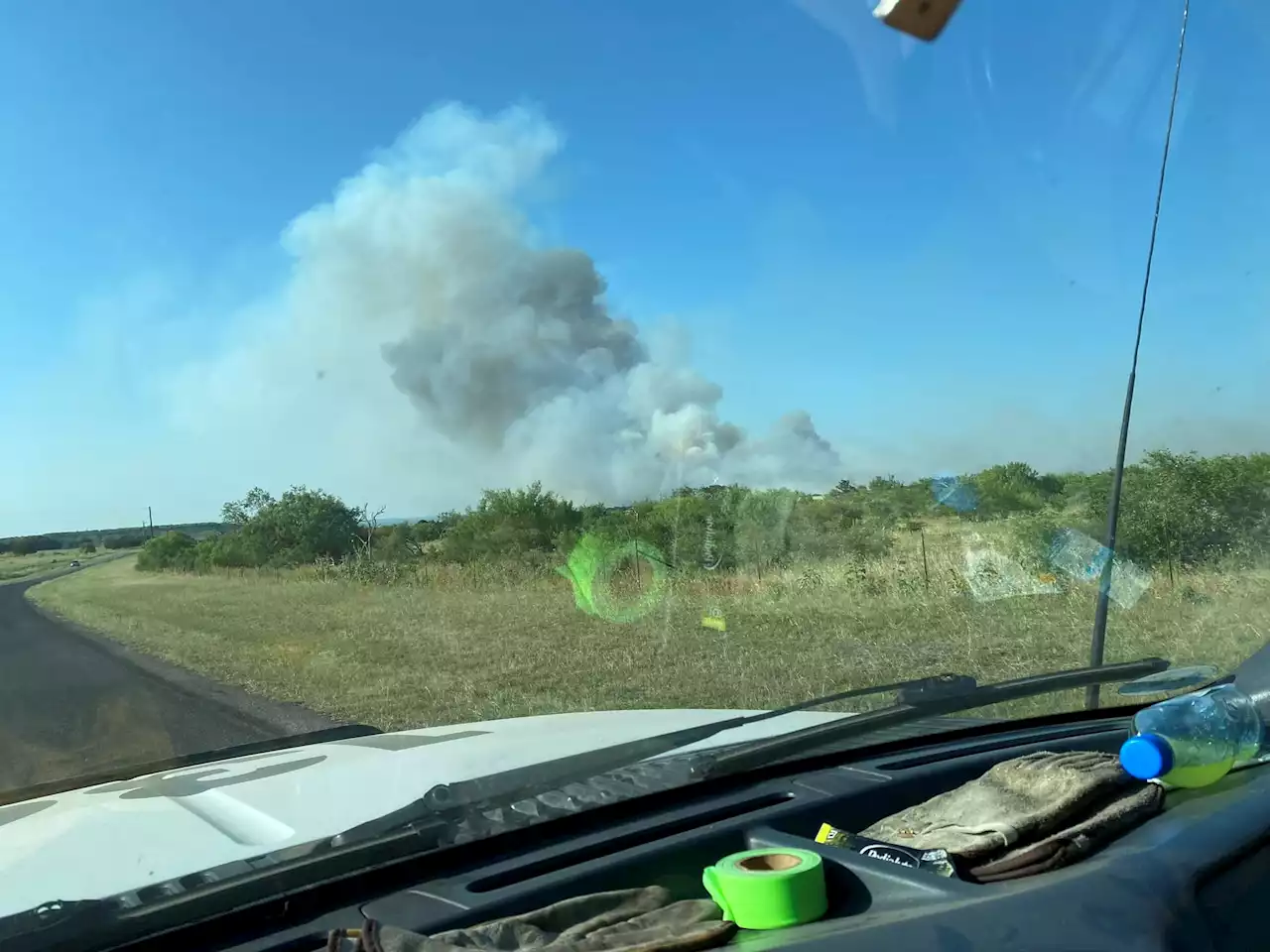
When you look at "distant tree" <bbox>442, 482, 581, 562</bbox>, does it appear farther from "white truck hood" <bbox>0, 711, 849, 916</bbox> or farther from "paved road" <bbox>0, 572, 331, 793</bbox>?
"white truck hood" <bbox>0, 711, 849, 916</bbox>

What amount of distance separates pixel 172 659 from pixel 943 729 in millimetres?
9817

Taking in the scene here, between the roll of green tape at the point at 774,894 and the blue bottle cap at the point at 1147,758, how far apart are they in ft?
3.00

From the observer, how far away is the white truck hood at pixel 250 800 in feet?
7.61

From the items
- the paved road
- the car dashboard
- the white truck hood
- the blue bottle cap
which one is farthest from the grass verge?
the white truck hood

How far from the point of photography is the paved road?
22.5 feet

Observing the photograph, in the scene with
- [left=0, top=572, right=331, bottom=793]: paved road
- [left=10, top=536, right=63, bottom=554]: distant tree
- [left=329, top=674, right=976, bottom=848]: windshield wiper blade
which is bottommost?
[left=0, top=572, right=331, bottom=793]: paved road

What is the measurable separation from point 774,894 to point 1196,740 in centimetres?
135

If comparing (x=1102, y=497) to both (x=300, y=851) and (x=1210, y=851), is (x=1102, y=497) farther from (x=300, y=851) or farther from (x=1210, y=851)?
(x=300, y=851)

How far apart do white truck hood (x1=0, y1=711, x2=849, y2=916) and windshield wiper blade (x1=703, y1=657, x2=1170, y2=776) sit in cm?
19

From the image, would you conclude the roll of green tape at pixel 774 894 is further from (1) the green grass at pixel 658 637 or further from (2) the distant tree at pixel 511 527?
(2) the distant tree at pixel 511 527

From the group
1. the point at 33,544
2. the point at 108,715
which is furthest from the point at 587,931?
the point at 33,544

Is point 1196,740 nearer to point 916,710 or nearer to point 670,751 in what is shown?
point 916,710

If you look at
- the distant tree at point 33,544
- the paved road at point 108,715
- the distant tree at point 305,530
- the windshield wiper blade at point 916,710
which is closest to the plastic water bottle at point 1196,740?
the windshield wiper blade at point 916,710

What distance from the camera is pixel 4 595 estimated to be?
24375 millimetres
